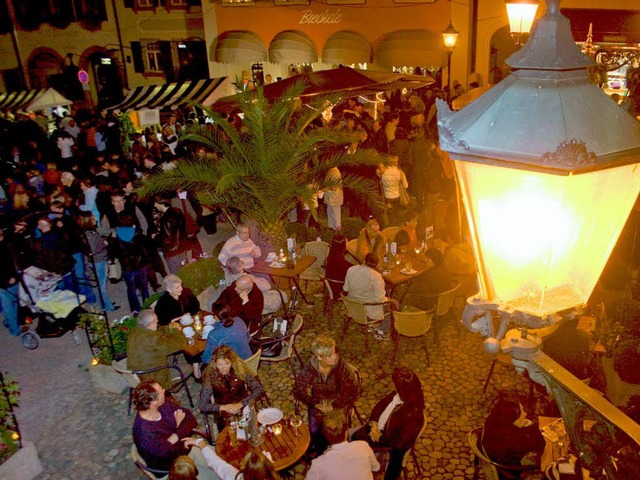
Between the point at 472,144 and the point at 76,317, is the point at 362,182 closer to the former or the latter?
the point at 76,317

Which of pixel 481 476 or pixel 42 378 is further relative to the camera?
pixel 42 378

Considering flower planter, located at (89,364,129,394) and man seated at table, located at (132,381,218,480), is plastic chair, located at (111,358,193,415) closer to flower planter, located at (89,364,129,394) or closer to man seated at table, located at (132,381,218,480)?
flower planter, located at (89,364,129,394)

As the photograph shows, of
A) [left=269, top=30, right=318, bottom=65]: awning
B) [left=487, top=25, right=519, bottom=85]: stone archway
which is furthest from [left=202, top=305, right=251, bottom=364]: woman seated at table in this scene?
[left=487, top=25, right=519, bottom=85]: stone archway

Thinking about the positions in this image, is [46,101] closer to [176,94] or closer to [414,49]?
[176,94]

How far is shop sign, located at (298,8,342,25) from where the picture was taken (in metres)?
21.1

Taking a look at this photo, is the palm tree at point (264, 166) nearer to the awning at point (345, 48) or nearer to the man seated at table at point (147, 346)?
the man seated at table at point (147, 346)

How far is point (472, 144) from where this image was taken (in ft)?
5.07

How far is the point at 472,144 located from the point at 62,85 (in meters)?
28.6

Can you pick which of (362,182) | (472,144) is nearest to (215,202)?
(362,182)

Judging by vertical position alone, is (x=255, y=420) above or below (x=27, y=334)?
above

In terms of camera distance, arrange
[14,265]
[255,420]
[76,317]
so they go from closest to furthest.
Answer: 1. [255,420]
2. [14,265]
3. [76,317]

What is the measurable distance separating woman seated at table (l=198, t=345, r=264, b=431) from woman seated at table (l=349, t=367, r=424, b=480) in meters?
1.35

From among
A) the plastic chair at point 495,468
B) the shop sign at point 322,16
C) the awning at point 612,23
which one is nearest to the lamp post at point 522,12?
the plastic chair at point 495,468

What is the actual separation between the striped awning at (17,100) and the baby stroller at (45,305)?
14457 millimetres
